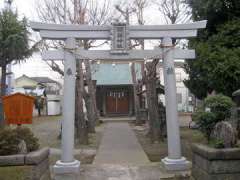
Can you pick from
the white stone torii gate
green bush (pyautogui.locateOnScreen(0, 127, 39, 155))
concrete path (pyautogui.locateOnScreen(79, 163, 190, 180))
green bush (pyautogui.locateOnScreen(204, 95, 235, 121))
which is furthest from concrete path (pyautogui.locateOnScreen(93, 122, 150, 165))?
→ green bush (pyautogui.locateOnScreen(0, 127, 39, 155))

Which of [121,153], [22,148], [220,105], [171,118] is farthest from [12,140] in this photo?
[121,153]

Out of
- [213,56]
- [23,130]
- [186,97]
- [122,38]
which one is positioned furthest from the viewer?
[186,97]

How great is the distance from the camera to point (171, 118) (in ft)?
36.7

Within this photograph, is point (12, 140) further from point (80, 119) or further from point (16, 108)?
point (80, 119)

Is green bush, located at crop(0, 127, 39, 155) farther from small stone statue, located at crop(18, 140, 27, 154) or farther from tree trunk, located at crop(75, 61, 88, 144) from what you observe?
tree trunk, located at crop(75, 61, 88, 144)

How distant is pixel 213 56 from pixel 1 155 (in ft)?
23.6

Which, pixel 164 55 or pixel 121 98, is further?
pixel 121 98

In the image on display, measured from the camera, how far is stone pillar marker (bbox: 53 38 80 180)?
419 inches

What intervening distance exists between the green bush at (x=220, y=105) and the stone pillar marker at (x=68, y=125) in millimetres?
3624

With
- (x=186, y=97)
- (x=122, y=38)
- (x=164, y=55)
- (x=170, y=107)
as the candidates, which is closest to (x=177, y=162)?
(x=170, y=107)

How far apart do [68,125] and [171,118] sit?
2.82 metres

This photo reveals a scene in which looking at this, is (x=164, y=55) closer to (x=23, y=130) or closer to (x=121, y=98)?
(x=23, y=130)

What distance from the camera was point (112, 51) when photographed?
37.1 ft

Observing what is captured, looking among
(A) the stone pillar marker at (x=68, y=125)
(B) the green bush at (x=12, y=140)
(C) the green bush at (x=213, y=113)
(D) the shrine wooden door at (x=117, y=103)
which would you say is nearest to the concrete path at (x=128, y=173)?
(A) the stone pillar marker at (x=68, y=125)
